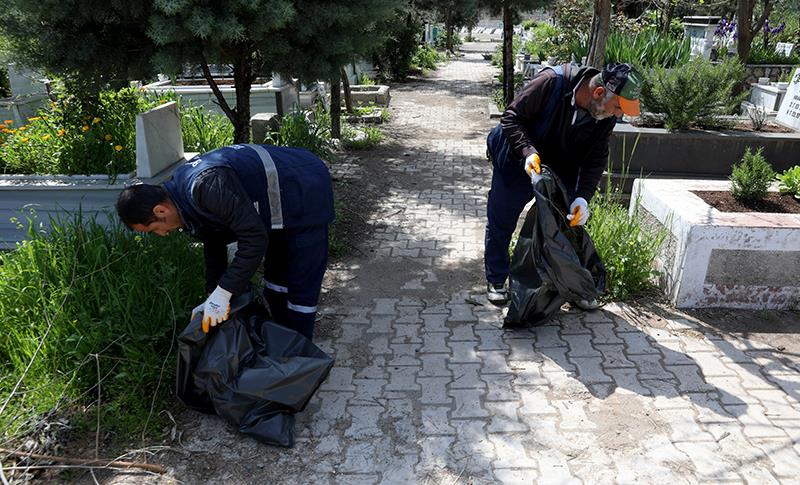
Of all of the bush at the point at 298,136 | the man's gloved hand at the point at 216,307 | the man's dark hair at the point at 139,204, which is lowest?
the man's gloved hand at the point at 216,307

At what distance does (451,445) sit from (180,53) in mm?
3132

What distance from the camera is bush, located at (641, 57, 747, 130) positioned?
19.0 feet

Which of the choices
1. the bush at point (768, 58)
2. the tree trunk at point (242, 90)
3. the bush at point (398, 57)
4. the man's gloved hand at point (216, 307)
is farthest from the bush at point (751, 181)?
the bush at point (398, 57)

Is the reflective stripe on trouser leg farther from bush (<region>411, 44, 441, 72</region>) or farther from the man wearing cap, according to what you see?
bush (<region>411, 44, 441, 72</region>)

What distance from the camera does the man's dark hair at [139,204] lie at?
2.64 meters

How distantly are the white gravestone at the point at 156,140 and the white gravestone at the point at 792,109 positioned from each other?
6.04m

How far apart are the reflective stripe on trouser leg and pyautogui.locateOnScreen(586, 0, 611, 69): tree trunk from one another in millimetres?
2269

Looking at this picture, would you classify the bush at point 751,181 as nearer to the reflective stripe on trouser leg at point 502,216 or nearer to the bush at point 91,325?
the reflective stripe on trouser leg at point 502,216

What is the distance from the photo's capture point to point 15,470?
2.64 m

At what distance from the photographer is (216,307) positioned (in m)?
2.80

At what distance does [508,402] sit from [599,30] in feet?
12.5

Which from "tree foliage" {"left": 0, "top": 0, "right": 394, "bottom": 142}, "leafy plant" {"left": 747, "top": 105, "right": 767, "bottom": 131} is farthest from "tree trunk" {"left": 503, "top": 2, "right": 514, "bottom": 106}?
"tree foliage" {"left": 0, "top": 0, "right": 394, "bottom": 142}

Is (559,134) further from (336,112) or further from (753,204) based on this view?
(336,112)

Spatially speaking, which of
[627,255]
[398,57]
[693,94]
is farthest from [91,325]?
[398,57]
